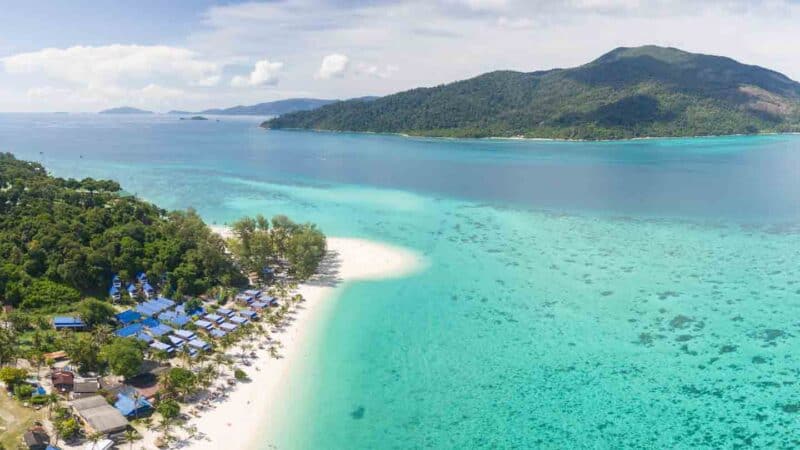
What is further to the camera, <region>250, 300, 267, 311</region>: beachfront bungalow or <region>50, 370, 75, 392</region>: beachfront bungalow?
<region>250, 300, 267, 311</region>: beachfront bungalow

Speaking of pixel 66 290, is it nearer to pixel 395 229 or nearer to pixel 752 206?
pixel 395 229

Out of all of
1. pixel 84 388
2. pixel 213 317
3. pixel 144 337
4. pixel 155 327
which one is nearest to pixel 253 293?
pixel 213 317

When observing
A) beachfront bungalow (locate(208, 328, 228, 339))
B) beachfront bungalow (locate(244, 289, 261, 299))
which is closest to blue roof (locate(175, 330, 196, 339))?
beachfront bungalow (locate(208, 328, 228, 339))

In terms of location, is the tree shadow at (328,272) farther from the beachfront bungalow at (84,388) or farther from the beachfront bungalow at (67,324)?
the beachfront bungalow at (84,388)

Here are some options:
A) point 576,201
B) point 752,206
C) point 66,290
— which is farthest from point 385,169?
point 66,290

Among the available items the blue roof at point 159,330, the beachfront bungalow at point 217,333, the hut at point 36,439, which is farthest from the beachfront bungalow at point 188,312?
the hut at point 36,439

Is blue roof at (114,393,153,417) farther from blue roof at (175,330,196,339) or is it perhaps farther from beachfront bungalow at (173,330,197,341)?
blue roof at (175,330,196,339)
